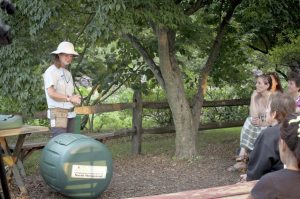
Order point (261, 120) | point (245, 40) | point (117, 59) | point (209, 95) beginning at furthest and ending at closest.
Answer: point (209, 95)
point (117, 59)
point (245, 40)
point (261, 120)

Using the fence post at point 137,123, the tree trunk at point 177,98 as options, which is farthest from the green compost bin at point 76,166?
the fence post at point 137,123

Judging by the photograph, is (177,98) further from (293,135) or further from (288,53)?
(293,135)

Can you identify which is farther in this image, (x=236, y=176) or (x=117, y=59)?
(x=117, y=59)

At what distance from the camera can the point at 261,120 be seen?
6352 mm

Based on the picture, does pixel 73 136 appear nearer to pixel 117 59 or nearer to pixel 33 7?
pixel 33 7

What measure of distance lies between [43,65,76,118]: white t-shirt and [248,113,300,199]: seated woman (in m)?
3.52

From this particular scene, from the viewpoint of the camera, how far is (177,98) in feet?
24.0

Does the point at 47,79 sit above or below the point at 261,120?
above

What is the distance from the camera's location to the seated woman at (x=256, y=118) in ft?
20.4

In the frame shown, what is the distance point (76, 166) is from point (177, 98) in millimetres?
2792

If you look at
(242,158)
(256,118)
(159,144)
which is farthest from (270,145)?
(159,144)

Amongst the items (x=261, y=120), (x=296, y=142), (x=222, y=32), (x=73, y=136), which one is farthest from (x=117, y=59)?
(x=296, y=142)

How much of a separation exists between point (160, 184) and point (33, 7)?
249 cm

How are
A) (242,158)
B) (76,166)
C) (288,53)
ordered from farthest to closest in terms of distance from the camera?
(242,158), (288,53), (76,166)
